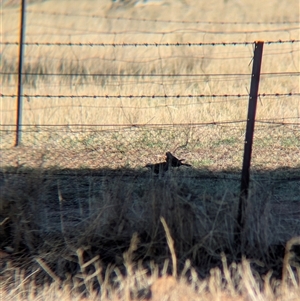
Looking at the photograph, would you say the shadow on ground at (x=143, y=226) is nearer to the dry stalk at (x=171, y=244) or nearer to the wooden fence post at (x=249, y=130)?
the wooden fence post at (x=249, y=130)

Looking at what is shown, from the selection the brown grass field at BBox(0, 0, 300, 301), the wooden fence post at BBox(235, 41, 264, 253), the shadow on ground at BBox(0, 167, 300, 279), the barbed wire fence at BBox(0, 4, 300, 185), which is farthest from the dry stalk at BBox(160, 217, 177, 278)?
the barbed wire fence at BBox(0, 4, 300, 185)

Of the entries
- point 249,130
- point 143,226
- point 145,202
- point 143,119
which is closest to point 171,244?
point 143,226

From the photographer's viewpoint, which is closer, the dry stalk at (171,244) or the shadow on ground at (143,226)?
the dry stalk at (171,244)

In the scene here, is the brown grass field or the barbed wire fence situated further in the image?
the barbed wire fence

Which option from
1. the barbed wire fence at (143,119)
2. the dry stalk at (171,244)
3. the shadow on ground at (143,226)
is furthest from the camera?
the barbed wire fence at (143,119)

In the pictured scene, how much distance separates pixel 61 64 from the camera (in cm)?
1391

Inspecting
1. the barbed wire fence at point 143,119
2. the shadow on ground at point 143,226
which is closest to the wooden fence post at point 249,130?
the shadow on ground at point 143,226

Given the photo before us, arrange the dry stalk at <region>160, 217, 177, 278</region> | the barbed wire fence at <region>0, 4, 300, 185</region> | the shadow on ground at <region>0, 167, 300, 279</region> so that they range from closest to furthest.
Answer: the dry stalk at <region>160, 217, 177, 278</region>
the shadow on ground at <region>0, 167, 300, 279</region>
the barbed wire fence at <region>0, 4, 300, 185</region>

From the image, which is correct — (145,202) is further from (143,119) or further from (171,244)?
(143,119)

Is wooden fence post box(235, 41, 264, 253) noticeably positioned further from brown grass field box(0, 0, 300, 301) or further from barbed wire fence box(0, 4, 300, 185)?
barbed wire fence box(0, 4, 300, 185)

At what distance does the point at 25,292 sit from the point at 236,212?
1.58 m

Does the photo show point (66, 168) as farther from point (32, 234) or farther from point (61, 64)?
point (61, 64)

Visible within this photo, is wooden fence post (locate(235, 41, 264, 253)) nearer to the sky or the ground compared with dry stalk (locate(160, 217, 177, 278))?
nearer to the sky

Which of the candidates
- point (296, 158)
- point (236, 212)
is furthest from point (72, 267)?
point (296, 158)
